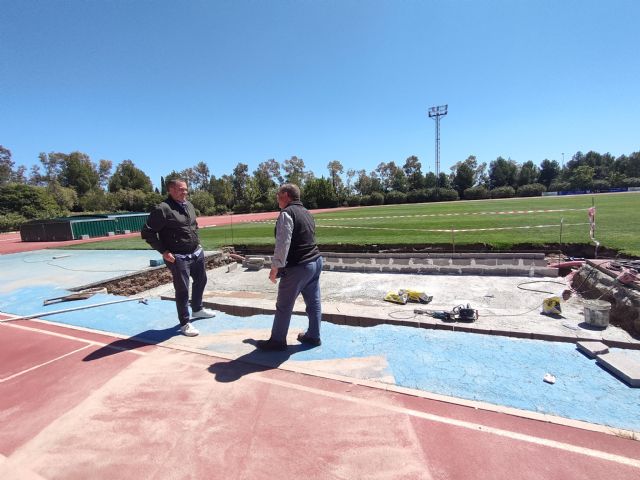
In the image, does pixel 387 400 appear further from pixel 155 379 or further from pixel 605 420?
pixel 155 379

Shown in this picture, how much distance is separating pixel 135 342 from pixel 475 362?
4640 mm

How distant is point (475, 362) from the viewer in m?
3.85

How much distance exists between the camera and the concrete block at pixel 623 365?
326 centimetres

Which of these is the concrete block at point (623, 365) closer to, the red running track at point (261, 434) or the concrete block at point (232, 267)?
the red running track at point (261, 434)

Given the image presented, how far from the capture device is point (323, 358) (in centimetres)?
411

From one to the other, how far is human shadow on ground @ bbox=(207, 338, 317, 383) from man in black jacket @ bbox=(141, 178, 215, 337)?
124 centimetres

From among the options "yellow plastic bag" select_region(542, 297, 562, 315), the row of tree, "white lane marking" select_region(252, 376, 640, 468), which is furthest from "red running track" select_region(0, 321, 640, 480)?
the row of tree

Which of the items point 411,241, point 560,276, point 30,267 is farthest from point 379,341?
point 30,267

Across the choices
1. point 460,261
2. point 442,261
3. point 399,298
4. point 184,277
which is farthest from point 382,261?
point 184,277

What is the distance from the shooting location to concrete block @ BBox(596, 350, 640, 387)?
3.26 meters

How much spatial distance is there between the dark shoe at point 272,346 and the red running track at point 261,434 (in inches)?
17.4

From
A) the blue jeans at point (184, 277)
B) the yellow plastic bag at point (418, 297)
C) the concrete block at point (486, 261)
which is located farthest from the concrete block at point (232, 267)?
the concrete block at point (486, 261)

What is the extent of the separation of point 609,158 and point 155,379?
117 m

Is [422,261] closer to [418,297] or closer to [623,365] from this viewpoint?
[418,297]
